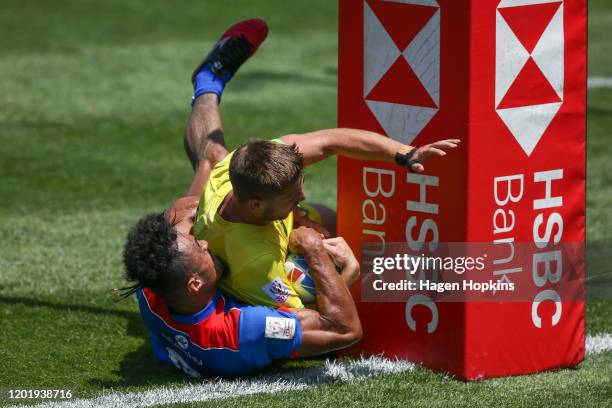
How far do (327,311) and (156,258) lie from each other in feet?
2.59

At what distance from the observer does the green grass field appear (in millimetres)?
5277

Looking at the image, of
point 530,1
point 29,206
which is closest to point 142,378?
point 530,1

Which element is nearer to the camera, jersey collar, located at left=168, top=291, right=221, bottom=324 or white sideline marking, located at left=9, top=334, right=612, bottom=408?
white sideline marking, located at left=9, top=334, right=612, bottom=408

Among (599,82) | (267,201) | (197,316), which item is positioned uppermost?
(599,82)

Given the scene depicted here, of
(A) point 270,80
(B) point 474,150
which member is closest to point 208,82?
(B) point 474,150

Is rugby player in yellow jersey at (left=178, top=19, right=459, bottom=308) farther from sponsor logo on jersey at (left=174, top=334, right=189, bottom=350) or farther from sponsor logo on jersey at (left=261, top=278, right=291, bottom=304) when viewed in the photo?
sponsor logo on jersey at (left=174, top=334, right=189, bottom=350)

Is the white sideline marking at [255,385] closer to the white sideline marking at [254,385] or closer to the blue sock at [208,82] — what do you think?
the white sideline marking at [254,385]

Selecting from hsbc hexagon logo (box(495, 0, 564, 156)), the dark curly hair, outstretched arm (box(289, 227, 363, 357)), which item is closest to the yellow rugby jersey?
outstretched arm (box(289, 227, 363, 357))

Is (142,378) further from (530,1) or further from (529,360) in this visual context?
(530,1)

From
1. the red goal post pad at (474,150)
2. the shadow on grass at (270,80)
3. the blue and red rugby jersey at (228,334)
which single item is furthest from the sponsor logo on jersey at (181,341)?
the shadow on grass at (270,80)

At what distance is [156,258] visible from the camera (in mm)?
4922

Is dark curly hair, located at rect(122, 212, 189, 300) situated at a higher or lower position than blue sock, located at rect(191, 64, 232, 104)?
lower

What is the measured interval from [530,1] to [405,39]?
536 mm

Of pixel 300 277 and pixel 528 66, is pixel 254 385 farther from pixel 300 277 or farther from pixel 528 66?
pixel 528 66
